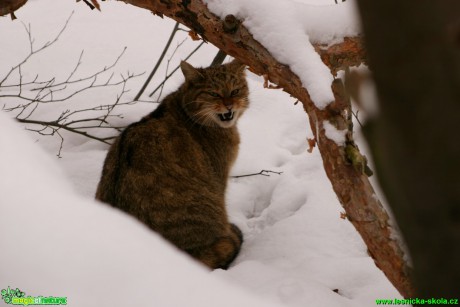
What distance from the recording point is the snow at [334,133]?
2.83 metres

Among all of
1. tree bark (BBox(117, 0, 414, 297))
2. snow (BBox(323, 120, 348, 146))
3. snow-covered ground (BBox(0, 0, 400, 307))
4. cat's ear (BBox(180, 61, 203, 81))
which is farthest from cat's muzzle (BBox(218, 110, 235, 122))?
snow (BBox(323, 120, 348, 146))

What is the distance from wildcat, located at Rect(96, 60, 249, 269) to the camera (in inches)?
140

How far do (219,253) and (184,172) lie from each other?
0.59 meters

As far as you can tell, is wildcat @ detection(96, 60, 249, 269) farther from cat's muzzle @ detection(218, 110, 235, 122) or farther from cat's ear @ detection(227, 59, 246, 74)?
cat's ear @ detection(227, 59, 246, 74)

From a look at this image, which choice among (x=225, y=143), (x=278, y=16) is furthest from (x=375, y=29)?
(x=225, y=143)

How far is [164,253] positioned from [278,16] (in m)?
2.04

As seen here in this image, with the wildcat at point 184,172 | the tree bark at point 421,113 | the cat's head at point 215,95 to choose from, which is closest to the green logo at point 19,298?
the tree bark at point 421,113

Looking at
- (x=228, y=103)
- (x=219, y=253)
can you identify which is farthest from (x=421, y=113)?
(x=228, y=103)

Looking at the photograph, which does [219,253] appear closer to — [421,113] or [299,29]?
[299,29]

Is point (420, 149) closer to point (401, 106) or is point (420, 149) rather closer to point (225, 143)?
point (401, 106)

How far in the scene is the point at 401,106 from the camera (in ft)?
2.70

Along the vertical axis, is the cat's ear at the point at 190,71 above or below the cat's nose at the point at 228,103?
above

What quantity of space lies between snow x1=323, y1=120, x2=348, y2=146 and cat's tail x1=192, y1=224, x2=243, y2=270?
123 centimetres

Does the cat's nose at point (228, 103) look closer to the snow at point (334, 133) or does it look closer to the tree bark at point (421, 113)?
the snow at point (334, 133)
